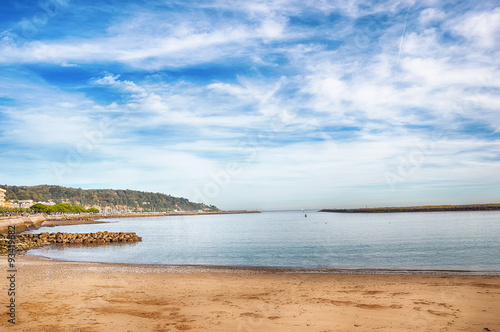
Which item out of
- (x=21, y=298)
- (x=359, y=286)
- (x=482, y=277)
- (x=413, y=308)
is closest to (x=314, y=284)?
(x=359, y=286)

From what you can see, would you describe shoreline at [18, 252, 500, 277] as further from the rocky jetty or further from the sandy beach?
the rocky jetty

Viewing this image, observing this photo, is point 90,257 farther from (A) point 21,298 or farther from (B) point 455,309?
(B) point 455,309

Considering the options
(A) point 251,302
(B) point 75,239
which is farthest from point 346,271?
(B) point 75,239

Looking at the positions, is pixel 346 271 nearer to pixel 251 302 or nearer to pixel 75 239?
pixel 251 302

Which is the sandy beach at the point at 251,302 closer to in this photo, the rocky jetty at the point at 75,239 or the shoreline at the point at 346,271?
the shoreline at the point at 346,271

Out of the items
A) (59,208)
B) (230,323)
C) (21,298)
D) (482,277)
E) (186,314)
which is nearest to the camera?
(230,323)

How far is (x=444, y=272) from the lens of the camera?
1956cm

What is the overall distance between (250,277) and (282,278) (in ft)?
5.94

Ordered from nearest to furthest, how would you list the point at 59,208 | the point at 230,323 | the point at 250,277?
the point at 230,323
the point at 250,277
the point at 59,208

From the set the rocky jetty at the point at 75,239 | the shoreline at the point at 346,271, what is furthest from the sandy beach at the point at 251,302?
the rocky jetty at the point at 75,239

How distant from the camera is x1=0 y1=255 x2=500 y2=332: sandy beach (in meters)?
9.48

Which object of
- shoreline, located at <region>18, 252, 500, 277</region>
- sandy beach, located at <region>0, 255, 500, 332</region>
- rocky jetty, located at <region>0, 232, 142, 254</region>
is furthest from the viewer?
rocky jetty, located at <region>0, 232, 142, 254</region>

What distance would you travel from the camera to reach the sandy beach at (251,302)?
948 centimetres

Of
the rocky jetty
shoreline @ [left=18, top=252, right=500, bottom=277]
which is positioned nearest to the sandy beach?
shoreline @ [left=18, top=252, right=500, bottom=277]
